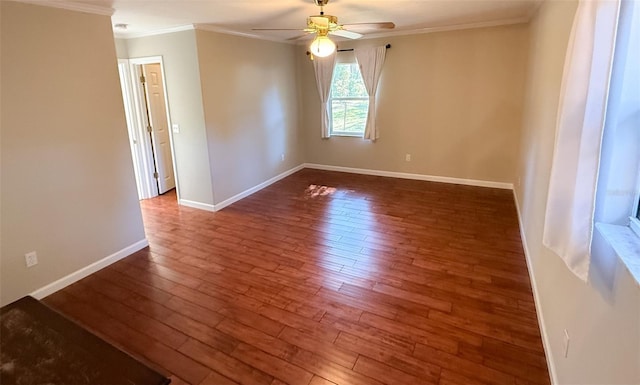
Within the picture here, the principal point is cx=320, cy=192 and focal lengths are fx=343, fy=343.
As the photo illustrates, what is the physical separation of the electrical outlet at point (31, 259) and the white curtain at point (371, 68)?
475cm

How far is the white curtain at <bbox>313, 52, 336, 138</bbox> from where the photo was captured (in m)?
5.95

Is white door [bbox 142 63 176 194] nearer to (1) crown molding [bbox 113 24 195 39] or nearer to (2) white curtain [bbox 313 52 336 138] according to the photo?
(1) crown molding [bbox 113 24 195 39]

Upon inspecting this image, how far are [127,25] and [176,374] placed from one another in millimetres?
3789

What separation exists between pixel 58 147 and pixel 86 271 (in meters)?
1.15

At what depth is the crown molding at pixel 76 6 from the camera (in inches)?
104

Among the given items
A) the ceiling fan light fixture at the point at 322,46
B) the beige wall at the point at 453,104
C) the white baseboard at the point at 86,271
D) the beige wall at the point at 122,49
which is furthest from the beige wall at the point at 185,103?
the beige wall at the point at 453,104

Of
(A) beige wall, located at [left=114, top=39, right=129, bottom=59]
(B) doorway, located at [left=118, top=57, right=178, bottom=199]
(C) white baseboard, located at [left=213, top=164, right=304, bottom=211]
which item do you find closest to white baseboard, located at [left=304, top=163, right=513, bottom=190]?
(C) white baseboard, located at [left=213, top=164, right=304, bottom=211]

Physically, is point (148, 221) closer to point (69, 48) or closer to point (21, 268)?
point (21, 268)

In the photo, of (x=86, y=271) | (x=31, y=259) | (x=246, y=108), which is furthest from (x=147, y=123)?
(x=31, y=259)

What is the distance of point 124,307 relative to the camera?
2684 mm

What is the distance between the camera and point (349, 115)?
20.4ft

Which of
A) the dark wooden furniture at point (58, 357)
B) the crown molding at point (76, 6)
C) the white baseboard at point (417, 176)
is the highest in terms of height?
the crown molding at point (76, 6)

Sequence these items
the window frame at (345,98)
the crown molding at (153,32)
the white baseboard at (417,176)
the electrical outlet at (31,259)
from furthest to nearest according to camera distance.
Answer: the window frame at (345,98)
the white baseboard at (417,176)
the crown molding at (153,32)
the electrical outlet at (31,259)

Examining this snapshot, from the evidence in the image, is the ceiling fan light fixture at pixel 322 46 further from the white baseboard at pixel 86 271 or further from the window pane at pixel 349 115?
the window pane at pixel 349 115
